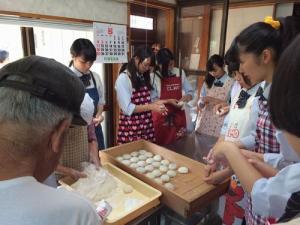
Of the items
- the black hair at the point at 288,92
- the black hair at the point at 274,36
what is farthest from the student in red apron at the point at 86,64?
the black hair at the point at 288,92

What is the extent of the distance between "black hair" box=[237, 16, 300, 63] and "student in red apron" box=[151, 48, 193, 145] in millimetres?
1097

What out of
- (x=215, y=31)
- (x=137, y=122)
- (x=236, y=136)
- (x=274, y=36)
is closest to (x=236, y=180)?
(x=236, y=136)

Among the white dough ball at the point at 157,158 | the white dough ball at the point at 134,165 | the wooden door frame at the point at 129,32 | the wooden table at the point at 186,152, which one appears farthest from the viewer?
the wooden door frame at the point at 129,32

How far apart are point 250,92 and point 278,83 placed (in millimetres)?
945

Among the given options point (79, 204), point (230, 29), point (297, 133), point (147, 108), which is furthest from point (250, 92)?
point (230, 29)

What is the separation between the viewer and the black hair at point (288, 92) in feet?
1.32

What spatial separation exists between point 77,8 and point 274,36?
5.64ft

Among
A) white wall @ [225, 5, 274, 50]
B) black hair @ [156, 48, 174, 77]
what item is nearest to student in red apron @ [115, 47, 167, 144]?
black hair @ [156, 48, 174, 77]

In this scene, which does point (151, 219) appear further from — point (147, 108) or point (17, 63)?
point (147, 108)

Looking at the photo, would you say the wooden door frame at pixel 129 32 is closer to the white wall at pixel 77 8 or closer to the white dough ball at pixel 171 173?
the white wall at pixel 77 8

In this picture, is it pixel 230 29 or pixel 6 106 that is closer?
pixel 6 106

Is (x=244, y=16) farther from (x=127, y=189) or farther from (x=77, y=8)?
(x=127, y=189)

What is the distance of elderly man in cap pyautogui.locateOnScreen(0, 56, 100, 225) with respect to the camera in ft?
1.30

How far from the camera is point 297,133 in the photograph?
0.44m
